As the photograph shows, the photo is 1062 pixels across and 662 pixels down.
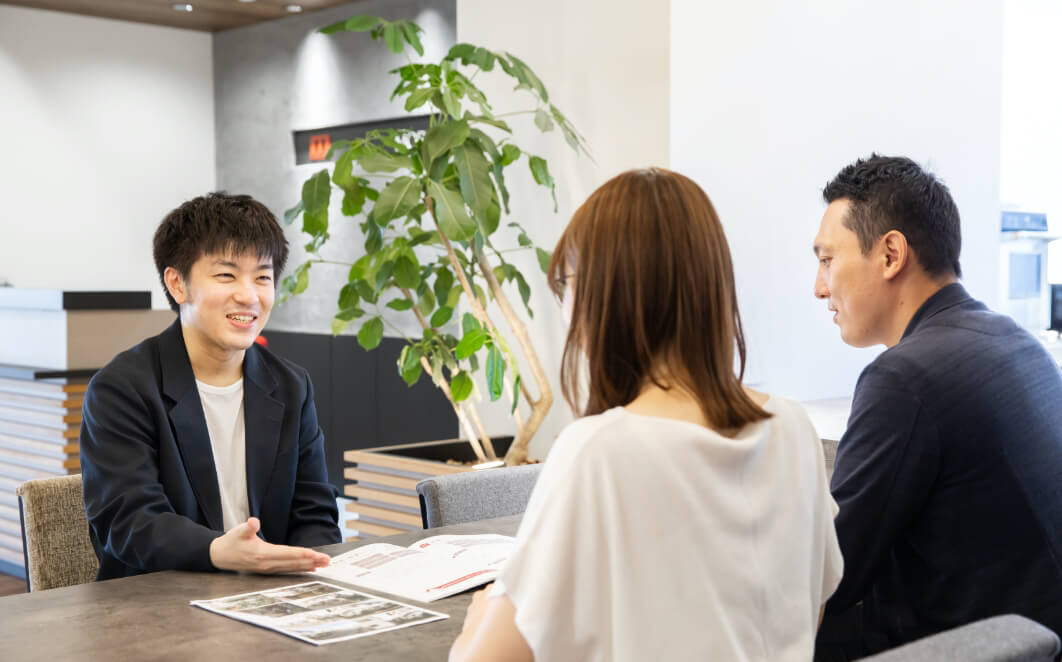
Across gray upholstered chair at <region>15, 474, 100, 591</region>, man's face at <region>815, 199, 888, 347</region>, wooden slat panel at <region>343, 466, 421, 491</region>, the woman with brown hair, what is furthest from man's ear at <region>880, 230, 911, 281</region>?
wooden slat panel at <region>343, 466, 421, 491</region>

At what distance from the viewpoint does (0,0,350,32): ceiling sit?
6965 millimetres

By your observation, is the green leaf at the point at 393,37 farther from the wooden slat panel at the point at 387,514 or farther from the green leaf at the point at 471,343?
the wooden slat panel at the point at 387,514

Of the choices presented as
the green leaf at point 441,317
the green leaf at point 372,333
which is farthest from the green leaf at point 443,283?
the green leaf at point 372,333

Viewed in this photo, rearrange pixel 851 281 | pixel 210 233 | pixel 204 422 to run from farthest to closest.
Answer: pixel 210 233, pixel 204 422, pixel 851 281

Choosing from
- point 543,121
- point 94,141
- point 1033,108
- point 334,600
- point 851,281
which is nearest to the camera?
point 334,600

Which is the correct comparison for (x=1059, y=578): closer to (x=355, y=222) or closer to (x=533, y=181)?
(x=533, y=181)

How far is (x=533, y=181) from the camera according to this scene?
3965mm

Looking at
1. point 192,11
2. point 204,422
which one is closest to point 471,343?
point 204,422

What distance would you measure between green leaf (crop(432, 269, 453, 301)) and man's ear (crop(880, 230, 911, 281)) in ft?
7.41

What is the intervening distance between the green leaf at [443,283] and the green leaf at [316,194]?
18.4 inches

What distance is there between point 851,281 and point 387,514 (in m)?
2.40

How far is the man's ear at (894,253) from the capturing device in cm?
184

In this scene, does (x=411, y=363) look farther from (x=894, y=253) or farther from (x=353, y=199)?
(x=894, y=253)

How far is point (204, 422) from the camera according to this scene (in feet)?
6.60
